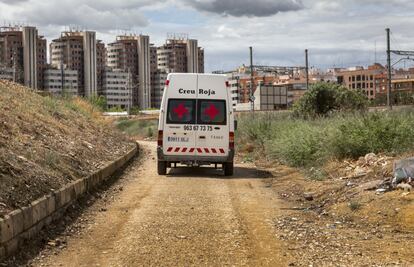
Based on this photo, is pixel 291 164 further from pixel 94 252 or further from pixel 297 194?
pixel 94 252

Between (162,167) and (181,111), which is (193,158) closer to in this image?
(162,167)

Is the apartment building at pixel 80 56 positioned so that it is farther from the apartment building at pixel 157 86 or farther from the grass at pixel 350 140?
the grass at pixel 350 140

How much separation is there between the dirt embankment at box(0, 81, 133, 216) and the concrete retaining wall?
0.16 metres

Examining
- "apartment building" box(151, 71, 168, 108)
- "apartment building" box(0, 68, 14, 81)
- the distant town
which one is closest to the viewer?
"apartment building" box(0, 68, 14, 81)

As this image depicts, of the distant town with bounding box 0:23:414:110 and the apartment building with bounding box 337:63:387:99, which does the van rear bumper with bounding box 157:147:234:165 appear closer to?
the distant town with bounding box 0:23:414:110

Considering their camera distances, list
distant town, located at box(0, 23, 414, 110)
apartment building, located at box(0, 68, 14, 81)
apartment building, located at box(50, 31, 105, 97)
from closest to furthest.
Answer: apartment building, located at box(0, 68, 14, 81) < distant town, located at box(0, 23, 414, 110) < apartment building, located at box(50, 31, 105, 97)

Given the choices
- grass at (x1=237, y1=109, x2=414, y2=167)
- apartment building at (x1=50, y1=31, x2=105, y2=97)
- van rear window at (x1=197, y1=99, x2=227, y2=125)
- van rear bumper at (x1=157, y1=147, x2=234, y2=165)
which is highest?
apartment building at (x1=50, y1=31, x2=105, y2=97)

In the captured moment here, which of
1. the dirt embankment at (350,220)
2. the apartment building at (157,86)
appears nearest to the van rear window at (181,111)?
the dirt embankment at (350,220)

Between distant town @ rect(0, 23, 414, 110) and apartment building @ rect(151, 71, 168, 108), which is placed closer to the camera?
distant town @ rect(0, 23, 414, 110)

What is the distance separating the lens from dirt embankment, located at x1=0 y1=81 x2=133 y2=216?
8828mm

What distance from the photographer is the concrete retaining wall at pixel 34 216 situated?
696 cm

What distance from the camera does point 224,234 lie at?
8.60 meters

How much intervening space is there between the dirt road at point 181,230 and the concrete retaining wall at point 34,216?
45cm

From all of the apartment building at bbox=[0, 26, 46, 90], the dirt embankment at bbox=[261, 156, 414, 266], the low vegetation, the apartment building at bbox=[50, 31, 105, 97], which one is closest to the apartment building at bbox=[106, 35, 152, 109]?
the apartment building at bbox=[50, 31, 105, 97]
